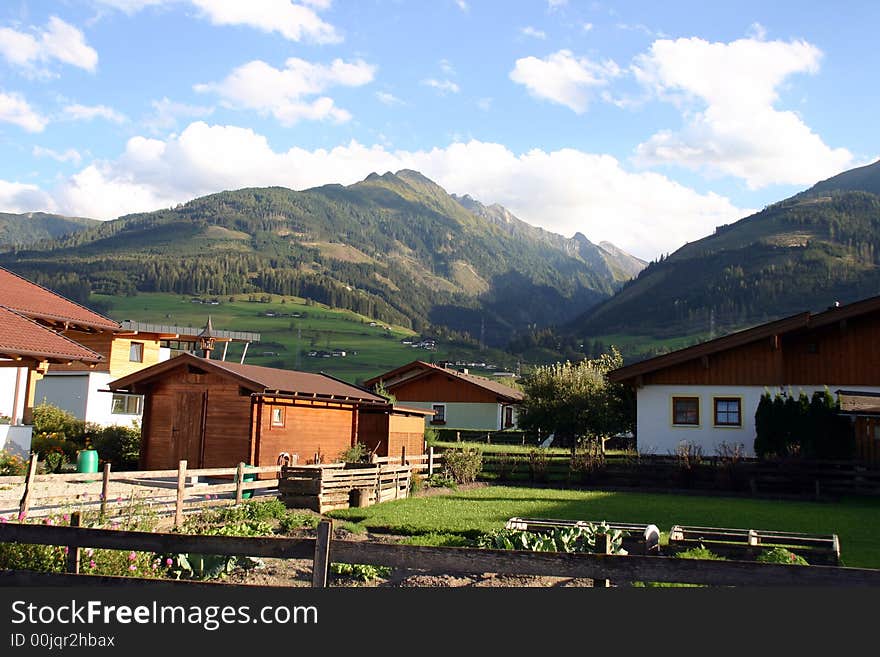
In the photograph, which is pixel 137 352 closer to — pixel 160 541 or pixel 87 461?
pixel 87 461

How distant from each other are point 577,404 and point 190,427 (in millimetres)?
18503

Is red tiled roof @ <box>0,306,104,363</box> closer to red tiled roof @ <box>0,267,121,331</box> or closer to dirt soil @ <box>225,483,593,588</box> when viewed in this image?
red tiled roof @ <box>0,267,121,331</box>

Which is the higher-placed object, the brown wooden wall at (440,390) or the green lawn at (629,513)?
the brown wooden wall at (440,390)

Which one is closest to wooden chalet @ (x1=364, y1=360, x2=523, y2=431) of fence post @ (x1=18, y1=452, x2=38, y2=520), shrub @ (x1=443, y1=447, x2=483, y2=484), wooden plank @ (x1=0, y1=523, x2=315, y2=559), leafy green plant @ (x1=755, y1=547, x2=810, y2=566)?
shrub @ (x1=443, y1=447, x2=483, y2=484)

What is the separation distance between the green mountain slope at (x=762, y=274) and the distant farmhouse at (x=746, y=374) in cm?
10495

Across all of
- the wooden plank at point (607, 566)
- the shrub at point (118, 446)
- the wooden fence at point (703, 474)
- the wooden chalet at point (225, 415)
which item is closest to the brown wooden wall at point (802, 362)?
the wooden fence at point (703, 474)

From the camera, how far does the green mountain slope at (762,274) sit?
Result: 133500 mm

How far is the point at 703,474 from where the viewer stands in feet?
81.6

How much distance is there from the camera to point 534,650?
5.11m

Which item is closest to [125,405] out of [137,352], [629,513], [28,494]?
[137,352]

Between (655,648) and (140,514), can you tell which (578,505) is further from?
(655,648)

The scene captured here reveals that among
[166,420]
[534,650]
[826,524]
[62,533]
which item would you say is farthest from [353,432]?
[534,650]

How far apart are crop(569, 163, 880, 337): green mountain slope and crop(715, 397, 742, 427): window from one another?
105466 mm

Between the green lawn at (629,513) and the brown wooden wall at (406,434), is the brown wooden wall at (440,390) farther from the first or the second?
the green lawn at (629,513)
